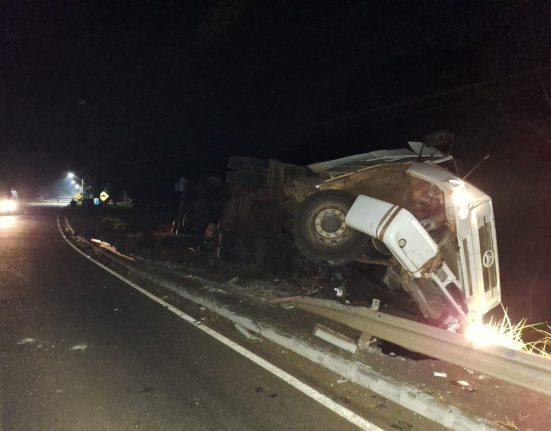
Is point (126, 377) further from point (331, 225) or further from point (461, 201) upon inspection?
point (461, 201)

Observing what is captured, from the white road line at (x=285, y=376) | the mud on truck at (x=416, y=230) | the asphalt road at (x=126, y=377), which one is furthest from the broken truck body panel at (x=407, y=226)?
the asphalt road at (x=126, y=377)

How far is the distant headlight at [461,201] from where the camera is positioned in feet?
17.7

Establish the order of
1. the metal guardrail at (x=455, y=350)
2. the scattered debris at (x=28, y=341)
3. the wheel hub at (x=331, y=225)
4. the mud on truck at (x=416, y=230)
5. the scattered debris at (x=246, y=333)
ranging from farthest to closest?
1. the wheel hub at (x=331, y=225)
2. the scattered debris at (x=246, y=333)
3. the scattered debris at (x=28, y=341)
4. the mud on truck at (x=416, y=230)
5. the metal guardrail at (x=455, y=350)

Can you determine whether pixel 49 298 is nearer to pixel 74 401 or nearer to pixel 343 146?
pixel 74 401

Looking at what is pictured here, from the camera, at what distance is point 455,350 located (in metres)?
Answer: 4.11

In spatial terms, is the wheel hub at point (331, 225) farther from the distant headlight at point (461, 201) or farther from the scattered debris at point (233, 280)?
the scattered debris at point (233, 280)

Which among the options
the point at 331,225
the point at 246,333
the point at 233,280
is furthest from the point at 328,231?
the point at 233,280

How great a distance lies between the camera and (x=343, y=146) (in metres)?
25.1

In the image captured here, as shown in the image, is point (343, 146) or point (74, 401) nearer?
point (74, 401)

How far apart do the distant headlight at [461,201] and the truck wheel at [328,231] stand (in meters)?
1.32

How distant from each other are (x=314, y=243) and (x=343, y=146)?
19.1 metres

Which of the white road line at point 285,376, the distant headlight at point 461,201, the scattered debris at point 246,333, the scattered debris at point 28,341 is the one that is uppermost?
the distant headlight at point 461,201

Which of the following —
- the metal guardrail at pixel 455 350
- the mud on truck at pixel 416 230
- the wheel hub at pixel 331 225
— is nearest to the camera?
the metal guardrail at pixel 455 350

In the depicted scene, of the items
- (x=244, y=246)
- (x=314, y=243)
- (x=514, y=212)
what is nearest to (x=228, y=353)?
(x=314, y=243)
